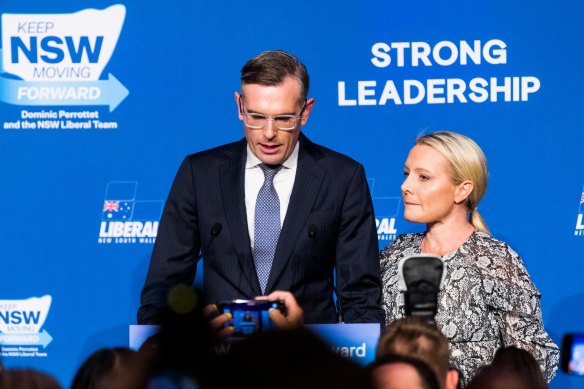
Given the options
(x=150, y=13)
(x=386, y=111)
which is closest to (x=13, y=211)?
(x=150, y=13)

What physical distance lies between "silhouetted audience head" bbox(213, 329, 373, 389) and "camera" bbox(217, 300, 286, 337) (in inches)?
57.7

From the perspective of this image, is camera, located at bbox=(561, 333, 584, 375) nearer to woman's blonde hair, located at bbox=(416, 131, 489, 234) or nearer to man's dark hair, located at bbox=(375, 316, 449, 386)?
man's dark hair, located at bbox=(375, 316, 449, 386)

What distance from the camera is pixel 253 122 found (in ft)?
11.3

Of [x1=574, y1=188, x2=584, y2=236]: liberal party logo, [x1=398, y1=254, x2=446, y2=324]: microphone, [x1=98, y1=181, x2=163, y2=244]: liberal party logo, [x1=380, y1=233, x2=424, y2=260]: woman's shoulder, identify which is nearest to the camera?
[x1=398, y1=254, x2=446, y2=324]: microphone

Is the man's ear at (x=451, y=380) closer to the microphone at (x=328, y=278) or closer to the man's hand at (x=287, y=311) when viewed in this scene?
the man's hand at (x=287, y=311)

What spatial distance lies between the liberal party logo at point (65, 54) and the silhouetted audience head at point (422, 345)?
11.4 ft

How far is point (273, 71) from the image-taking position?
348cm

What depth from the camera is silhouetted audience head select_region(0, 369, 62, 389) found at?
196 centimetres

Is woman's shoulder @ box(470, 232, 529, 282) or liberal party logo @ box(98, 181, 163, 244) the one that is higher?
liberal party logo @ box(98, 181, 163, 244)

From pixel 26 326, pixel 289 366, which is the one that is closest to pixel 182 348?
pixel 289 366

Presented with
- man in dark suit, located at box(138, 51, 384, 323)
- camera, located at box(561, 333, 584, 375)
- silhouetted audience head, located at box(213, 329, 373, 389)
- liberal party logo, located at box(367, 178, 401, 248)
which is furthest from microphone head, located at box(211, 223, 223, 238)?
liberal party logo, located at box(367, 178, 401, 248)

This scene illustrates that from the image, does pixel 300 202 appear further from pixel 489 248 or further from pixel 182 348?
pixel 182 348

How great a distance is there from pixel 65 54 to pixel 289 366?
4.76 meters

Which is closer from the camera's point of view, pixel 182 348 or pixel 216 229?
pixel 182 348
